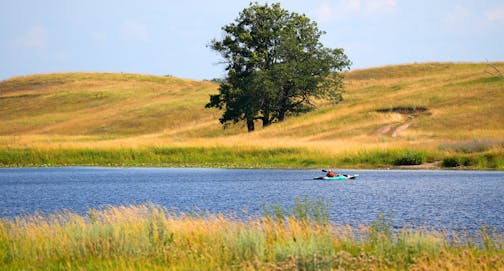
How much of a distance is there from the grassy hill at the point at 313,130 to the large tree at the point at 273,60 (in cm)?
334

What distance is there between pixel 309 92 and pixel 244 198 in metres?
52.9

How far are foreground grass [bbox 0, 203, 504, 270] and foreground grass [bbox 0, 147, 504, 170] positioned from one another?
120 ft

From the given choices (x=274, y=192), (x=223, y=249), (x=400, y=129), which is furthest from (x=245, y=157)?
(x=223, y=249)

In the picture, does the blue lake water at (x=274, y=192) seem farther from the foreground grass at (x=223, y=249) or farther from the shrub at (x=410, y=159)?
the foreground grass at (x=223, y=249)

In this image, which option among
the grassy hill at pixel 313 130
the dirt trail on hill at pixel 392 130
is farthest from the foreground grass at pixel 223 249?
the dirt trail on hill at pixel 392 130

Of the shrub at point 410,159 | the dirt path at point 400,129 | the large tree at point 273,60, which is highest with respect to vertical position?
the large tree at point 273,60

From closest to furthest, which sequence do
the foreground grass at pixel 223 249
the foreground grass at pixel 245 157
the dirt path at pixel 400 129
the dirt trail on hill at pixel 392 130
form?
the foreground grass at pixel 223 249, the foreground grass at pixel 245 157, the dirt path at pixel 400 129, the dirt trail on hill at pixel 392 130

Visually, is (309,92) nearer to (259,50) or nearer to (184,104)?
(259,50)

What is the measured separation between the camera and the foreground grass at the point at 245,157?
190 feet

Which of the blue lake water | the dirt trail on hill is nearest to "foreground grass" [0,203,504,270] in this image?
the blue lake water

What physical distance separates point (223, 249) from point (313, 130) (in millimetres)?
66066

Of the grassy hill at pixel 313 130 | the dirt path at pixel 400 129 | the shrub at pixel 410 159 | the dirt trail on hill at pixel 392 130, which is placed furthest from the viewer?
the dirt trail on hill at pixel 392 130

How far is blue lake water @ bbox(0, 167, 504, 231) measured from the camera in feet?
102

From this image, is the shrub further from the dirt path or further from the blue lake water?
the dirt path
